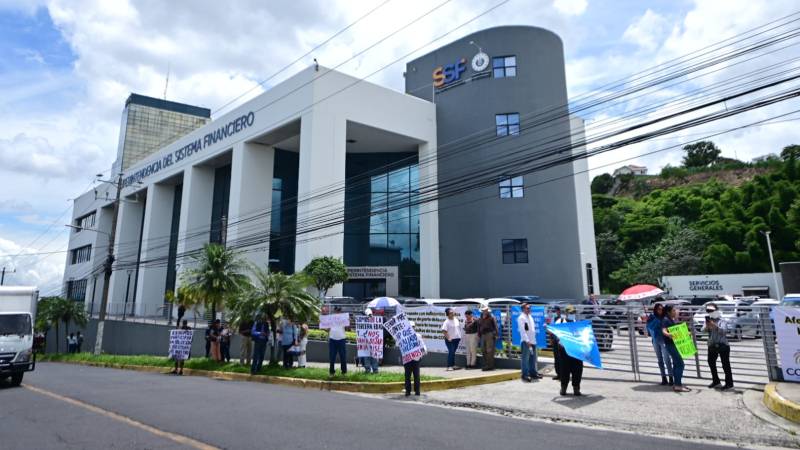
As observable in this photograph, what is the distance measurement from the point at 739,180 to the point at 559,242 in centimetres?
Answer: 8504

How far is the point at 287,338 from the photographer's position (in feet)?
49.2

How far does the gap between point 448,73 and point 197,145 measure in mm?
→ 21382

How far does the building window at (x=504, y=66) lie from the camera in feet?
112

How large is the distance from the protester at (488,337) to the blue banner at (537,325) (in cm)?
75

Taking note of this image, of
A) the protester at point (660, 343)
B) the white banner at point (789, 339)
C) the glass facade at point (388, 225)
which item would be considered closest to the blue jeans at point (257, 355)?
the protester at point (660, 343)

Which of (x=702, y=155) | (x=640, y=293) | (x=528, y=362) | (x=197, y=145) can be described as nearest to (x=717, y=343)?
(x=528, y=362)

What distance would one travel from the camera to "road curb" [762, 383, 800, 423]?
6934 millimetres

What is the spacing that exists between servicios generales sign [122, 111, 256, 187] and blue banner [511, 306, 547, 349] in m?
26.3

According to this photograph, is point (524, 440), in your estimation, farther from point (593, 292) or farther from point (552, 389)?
point (593, 292)

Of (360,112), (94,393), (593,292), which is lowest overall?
(94,393)

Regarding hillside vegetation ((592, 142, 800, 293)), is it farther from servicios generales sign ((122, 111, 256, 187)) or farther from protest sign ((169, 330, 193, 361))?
protest sign ((169, 330, 193, 361))

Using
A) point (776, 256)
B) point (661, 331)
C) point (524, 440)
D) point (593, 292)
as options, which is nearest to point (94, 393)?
point (524, 440)

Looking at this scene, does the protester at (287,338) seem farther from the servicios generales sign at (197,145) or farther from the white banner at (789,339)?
the servicios generales sign at (197,145)

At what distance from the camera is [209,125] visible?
38906mm
